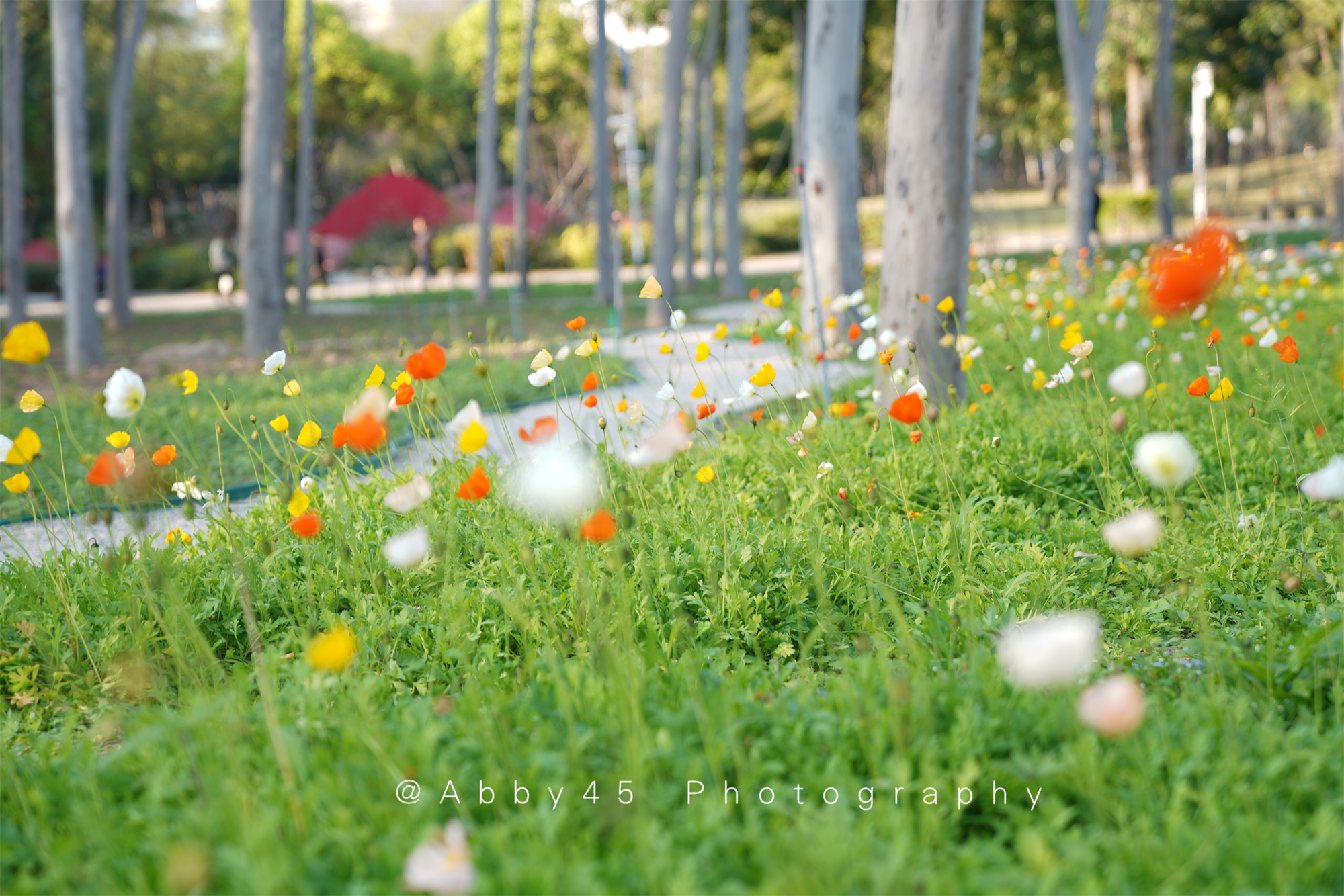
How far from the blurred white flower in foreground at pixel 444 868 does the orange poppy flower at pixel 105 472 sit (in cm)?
134

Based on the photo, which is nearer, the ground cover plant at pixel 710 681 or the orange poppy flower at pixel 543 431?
the ground cover plant at pixel 710 681

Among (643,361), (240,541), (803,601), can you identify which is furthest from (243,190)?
(803,601)

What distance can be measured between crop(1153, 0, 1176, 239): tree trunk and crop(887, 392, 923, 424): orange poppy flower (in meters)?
17.4

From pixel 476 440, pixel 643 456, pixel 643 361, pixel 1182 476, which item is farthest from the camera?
pixel 643 361

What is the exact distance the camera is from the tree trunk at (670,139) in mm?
14625

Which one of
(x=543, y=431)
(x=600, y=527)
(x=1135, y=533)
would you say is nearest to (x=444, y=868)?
(x=600, y=527)

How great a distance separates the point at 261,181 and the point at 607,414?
21.4 feet

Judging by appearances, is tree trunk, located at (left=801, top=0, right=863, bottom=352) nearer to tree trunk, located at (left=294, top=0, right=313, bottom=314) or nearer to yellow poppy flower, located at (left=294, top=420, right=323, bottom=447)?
yellow poppy flower, located at (left=294, top=420, right=323, bottom=447)

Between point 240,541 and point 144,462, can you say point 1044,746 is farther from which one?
point 144,462

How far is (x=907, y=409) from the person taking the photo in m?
2.40

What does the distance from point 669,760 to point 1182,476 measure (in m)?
1.06

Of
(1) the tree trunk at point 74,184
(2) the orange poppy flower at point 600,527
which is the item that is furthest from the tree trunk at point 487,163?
(2) the orange poppy flower at point 600,527

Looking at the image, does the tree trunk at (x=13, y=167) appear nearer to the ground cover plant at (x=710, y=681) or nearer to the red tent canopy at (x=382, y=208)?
the red tent canopy at (x=382, y=208)

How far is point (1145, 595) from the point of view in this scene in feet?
10.2
